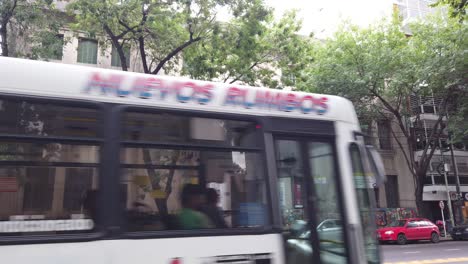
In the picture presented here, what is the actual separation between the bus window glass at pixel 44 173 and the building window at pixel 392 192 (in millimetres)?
30009

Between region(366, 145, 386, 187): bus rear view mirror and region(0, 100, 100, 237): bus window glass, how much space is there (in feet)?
9.94

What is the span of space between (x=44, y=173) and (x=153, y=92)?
1187 mm

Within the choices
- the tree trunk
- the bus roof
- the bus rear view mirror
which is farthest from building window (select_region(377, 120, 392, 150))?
the bus roof

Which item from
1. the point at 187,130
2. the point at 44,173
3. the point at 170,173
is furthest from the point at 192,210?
the point at 44,173

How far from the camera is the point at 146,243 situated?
3336 millimetres

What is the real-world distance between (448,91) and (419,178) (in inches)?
226

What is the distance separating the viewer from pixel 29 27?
1416cm

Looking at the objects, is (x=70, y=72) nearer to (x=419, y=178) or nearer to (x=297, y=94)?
(x=297, y=94)

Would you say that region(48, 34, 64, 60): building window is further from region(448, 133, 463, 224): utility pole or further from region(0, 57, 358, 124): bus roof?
region(448, 133, 463, 224): utility pole

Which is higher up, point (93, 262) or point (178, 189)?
point (178, 189)

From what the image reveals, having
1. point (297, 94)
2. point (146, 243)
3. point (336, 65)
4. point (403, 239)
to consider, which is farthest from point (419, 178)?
point (146, 243)

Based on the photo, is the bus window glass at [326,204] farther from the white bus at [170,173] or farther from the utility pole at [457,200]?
the utility pole at [457,200]

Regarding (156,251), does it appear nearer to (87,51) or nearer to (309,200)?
(309,200)

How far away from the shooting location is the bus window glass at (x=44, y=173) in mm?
3057
